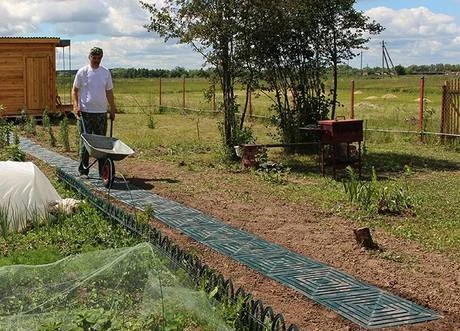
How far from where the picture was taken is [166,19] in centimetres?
1305

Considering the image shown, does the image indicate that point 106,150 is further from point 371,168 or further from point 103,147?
point 371,168

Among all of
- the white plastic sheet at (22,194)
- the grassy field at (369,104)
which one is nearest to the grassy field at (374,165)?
the grassy field at (369,104)

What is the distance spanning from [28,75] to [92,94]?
44.5 feet

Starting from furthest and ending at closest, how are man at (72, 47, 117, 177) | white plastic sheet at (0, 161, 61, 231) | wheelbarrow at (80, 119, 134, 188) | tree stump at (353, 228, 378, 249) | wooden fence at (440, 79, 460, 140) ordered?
wooden fence at (440, 79, 460, 140), man at (72, 47, 117, 177), wheelbarrow at (80, 119, 134, 188), white plastic sheet at (0, 161, 61, 231), tree stump at (353, 228, 378, 249)

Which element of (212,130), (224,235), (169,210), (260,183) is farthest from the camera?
(212,130)

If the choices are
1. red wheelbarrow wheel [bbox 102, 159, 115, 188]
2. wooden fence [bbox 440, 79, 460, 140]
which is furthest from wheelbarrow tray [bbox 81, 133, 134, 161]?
wooden fence [bbox 440, 79, 460, 140]

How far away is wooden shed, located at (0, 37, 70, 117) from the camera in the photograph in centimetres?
2189

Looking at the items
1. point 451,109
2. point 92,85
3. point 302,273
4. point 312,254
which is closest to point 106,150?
point 92,85

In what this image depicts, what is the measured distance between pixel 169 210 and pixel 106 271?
3.92m

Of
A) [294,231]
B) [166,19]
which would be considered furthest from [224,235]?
[166,19]

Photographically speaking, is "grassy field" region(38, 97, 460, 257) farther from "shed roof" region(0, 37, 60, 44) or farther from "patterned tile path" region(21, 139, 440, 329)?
"shed roof" region(0, 37, 60, 44)

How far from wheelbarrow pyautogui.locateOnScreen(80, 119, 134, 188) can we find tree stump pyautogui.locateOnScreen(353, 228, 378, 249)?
3612 mm

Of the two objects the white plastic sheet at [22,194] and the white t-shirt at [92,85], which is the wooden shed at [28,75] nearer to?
the white t-shirt at [92,85]

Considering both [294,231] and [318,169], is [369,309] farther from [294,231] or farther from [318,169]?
[318,169]
